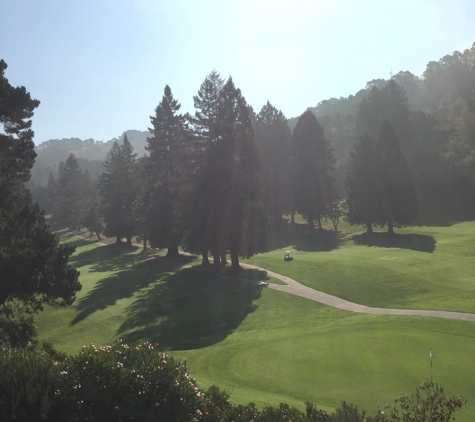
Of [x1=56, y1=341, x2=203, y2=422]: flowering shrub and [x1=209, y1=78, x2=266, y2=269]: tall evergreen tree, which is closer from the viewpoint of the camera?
[x1=56, y1=341, x2=203, y2=422]: flowering shrub

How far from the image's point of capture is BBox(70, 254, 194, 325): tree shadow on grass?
34.3 m

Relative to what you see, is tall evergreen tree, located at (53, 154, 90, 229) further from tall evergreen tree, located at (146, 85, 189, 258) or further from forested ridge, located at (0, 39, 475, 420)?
tall evergreen tree, located at (146, 85, 189, 258)

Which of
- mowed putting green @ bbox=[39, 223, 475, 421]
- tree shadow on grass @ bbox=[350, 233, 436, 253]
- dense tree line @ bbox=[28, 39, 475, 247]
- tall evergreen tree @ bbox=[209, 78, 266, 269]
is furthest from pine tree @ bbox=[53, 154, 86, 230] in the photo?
tall evergreen tree @ bbox=[209, 78, 266, 269]

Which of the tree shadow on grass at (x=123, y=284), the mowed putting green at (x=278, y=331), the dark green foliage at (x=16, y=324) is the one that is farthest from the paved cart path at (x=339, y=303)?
the dark green foliage at (x=16, y=324)

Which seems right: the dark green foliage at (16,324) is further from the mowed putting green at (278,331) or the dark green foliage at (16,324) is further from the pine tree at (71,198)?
the pine tree at (71,198)

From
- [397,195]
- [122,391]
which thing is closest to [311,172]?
[397,195]

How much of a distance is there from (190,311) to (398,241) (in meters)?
33.0

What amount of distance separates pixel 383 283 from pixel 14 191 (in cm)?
2560

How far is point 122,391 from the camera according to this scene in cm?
885

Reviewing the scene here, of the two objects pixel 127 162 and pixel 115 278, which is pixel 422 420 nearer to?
pixel 115 278

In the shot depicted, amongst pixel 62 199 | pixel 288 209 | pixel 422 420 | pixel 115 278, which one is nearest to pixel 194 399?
pixel 422 420

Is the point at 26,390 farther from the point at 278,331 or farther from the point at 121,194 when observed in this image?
the point at 121,194

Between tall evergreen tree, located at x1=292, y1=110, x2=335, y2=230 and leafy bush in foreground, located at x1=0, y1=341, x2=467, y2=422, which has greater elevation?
tall evergreen tree, located at x1=292, y1=110, x2=335, y2=230

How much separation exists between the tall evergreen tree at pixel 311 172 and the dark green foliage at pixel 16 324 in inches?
1936
